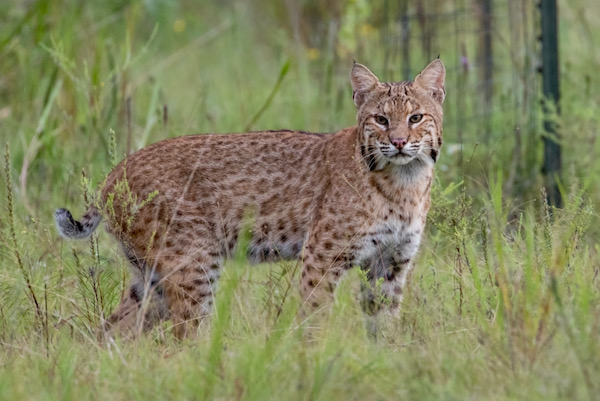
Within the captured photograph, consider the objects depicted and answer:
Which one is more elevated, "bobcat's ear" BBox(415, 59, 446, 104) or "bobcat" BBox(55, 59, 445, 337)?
"bobcat's ear" BBox(415, 59, 446, 104)

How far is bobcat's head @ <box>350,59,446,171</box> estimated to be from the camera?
490 cm

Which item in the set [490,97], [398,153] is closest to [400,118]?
[398,153]

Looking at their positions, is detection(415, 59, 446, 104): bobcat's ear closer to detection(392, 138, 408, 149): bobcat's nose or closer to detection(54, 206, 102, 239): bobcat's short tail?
detection(392, 138, 408, 149): bobcat's nose

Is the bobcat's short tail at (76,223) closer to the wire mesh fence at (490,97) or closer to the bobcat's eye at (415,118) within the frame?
the bobcat's eye at (415,118)

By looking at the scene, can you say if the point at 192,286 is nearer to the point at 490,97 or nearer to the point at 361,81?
the point at 361,81

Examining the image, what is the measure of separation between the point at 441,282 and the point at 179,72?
22.3 feet

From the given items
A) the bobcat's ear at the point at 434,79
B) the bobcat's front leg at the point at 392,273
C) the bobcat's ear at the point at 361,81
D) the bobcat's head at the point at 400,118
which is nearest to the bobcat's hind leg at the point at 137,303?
the bobcat's front leg at the point at 392,273

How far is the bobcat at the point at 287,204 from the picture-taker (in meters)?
4.94

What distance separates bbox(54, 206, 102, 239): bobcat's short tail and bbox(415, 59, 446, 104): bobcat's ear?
1.66 meters

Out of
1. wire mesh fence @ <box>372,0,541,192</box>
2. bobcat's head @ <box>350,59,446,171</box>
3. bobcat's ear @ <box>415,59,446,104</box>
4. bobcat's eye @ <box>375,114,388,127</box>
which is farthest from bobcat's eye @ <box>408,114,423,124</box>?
wire mesh fence @ <box>372,0,541,192</box>

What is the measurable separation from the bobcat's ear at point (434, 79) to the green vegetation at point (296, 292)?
1.01 feet

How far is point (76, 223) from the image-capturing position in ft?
16.5

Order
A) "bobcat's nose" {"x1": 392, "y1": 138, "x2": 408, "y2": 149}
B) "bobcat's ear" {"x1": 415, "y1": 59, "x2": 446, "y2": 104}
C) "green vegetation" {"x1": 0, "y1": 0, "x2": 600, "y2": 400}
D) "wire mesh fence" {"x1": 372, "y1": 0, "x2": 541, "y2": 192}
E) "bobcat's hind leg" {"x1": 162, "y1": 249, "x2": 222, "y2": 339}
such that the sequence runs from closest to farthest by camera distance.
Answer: "green vegetation" {"x1": 0, "y1": 0, "x2": 600, "y2": 400} → "bobcat's nose" {"x1": 392, "y1": 138, "x2": 408, "y2": 149} → "bobcat's hind leg" {"x1": 162, "y1": 249, "x2": 222, "y2": 339} → "bobcat's ear" {"x1": 415, "y1": 59, "x2": 446, "y2": 104} → "wire mesh fence" {"x1": 372, "y1": 0, "x2": 541, "y2": 192}

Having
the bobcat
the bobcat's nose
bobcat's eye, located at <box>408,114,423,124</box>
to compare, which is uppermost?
bobcat's eye, located at <box>408,114,423,124</box>
